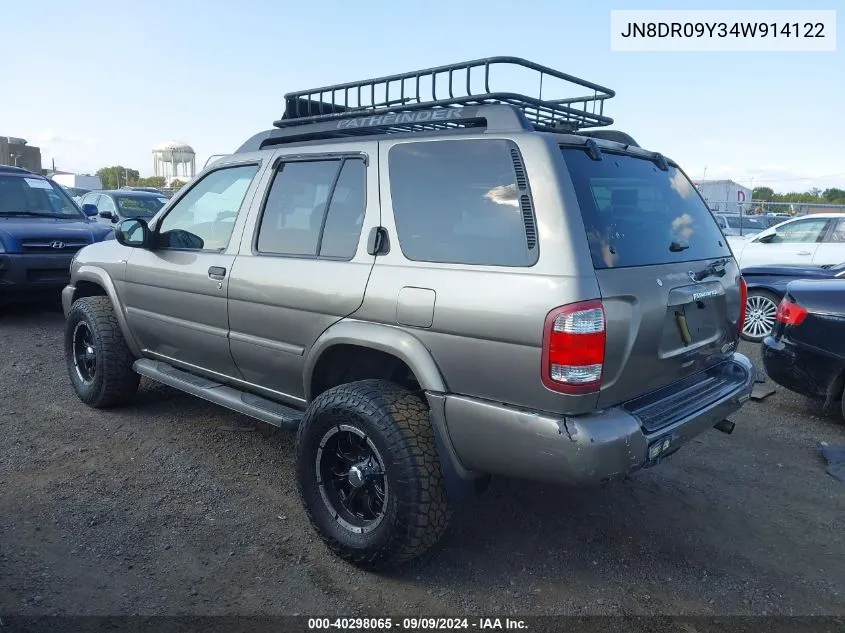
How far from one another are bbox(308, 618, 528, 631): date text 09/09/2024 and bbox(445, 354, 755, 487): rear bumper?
1.98 ft

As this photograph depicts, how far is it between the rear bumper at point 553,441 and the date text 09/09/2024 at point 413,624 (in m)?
0.60

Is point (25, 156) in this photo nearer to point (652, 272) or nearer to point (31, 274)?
point (31, 274)

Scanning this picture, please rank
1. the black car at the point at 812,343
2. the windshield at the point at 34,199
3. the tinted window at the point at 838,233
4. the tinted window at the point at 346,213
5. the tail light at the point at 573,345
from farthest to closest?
the tinted window at the point at 838,233 → the windshield at the point at 34,199 → the black car at the point at 812,343 → the tinted window at the point at 346,213 → the tail light at the point at 573,345

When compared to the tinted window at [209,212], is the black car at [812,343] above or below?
below

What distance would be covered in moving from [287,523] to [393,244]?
5.15 feet

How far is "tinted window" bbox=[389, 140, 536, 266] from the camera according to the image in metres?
2.80

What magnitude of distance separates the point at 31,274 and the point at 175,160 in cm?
6486

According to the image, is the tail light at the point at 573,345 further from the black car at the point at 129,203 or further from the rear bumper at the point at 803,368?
the black car at the point at 129,203

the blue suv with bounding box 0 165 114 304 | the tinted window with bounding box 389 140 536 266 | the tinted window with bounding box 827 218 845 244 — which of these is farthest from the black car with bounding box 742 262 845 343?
the blue suv with bounding box 0 165 114 304

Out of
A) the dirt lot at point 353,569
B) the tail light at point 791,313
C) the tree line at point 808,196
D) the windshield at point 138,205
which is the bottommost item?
the dirt lot at point 353,569

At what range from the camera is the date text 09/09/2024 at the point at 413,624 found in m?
2.74

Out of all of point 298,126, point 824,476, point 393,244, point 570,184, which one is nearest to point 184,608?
point 393,244

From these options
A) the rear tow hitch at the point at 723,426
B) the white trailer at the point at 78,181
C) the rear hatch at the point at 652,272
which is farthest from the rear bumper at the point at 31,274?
the white trailer at the point at 78,181

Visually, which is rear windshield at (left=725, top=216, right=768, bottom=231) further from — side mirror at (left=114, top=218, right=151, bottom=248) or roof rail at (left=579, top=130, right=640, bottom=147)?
side mirror at (left=114, top=218, right=151, bottom=248)
